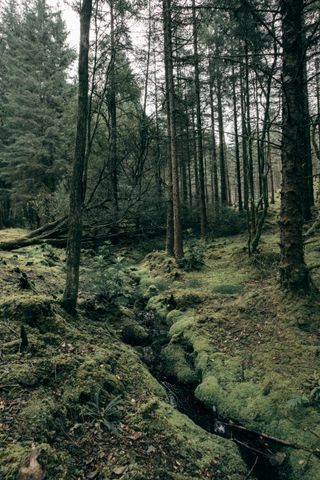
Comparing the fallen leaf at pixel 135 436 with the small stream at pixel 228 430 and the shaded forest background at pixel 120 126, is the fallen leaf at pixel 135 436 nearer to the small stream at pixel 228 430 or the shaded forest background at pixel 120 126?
the small stream at pixel 228 430

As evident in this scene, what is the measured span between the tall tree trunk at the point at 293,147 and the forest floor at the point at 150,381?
73 centimetres

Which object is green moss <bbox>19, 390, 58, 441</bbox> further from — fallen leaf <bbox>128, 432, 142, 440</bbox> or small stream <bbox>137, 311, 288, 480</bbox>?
small stream <bbox>137, 311, 288, 480</bbox>

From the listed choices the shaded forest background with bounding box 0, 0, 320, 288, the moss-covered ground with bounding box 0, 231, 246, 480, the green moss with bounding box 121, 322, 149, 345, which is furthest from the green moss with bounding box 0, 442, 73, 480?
the shaded forest background with bounding box 0, 0, 320, 288

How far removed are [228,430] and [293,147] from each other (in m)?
5.13

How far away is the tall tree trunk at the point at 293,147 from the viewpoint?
6.19 metres

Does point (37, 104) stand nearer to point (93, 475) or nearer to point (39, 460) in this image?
point (39, 460)

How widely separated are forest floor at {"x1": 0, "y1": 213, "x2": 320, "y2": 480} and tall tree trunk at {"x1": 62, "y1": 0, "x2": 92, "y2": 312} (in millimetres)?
676

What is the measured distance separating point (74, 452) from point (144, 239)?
1520 centimetres

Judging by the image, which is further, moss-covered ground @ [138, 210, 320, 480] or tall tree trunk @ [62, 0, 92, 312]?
tall tree trunk @ [62, 0, 92, 312]

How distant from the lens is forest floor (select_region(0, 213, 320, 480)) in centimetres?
332

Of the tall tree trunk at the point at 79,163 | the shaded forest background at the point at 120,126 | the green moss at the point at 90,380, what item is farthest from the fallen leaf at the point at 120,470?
the shaded forest background at the point at 120,126

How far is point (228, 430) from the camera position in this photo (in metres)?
4.34

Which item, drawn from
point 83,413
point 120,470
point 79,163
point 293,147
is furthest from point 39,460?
point 293,147

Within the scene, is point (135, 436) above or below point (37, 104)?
below
